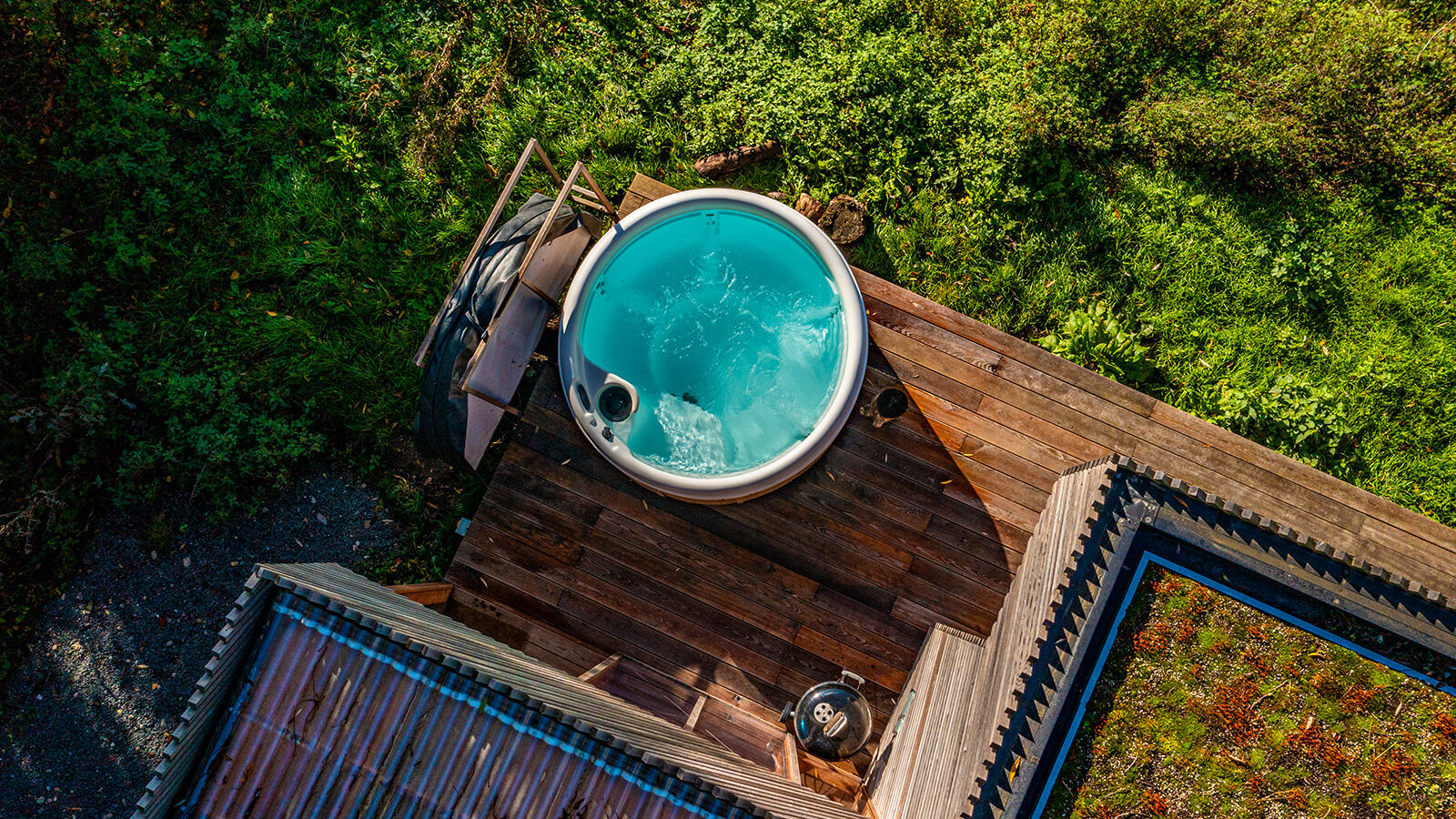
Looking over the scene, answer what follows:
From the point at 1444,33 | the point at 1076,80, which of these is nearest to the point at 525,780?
the point at 1076,80

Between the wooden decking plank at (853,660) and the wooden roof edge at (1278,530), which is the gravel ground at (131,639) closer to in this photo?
the wooden decking plank at (853,660)

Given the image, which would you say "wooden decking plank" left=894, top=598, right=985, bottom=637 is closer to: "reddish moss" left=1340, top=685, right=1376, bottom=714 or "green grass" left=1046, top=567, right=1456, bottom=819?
"green grass" left=1046, top=567, right=1456, bottom=819

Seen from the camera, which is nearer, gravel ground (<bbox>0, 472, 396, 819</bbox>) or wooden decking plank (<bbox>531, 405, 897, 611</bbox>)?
wooden decking plank (<bbox>531, 405, 897, 611</bbox>)

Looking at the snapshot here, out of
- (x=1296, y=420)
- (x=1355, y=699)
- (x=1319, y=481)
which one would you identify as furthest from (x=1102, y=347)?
(x=1355, y=699)

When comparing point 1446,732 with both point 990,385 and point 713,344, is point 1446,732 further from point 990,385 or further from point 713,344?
point 713,344

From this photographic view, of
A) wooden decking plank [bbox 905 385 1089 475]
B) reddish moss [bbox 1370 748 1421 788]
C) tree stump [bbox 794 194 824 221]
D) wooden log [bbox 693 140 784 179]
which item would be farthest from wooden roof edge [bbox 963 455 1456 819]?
wooden log [bbox 693 140 784 179]

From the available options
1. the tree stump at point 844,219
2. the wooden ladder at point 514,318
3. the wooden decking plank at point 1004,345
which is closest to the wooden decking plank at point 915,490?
the wooden decking plank at point 1004,345

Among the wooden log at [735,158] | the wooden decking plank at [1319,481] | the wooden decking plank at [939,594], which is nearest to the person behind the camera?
the wooden decking plank at [1319,481]
